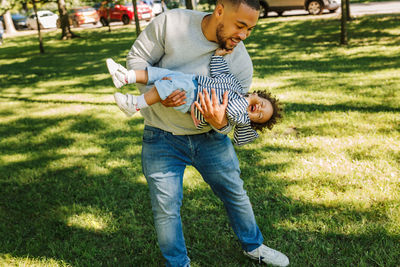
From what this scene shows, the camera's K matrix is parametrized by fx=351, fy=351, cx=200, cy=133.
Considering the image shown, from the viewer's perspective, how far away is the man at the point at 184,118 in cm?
205

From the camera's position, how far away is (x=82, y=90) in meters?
7.89

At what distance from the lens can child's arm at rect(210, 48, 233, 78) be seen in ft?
6.98

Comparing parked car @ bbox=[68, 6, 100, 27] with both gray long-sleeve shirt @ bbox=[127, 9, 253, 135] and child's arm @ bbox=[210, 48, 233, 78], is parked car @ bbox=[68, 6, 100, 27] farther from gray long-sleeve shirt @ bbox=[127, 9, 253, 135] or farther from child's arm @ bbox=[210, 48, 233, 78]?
child's arm @ bbox=[210, 48, 233, 78]

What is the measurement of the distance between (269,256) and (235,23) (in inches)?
65.0

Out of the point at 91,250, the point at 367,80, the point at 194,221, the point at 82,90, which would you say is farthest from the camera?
the point at 82,90

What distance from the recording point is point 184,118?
7.22 ft

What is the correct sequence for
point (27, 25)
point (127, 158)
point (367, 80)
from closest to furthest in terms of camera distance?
point (127, 158) < point (367, 80) < point (27, 25)

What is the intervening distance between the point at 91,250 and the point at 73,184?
4.05 feet

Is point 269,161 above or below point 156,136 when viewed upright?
below

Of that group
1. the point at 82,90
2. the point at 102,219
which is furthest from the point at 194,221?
the point at 82,90

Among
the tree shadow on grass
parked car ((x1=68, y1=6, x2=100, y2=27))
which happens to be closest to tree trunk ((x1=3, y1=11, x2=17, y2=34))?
parked car ((x1=68, y1=6, x2=100, y2=27))

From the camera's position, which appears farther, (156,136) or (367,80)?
(367,80)

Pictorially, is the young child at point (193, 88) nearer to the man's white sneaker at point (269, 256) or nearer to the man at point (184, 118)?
the man at point (184, 118)

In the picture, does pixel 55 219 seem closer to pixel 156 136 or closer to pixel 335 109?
pixel 156 136
